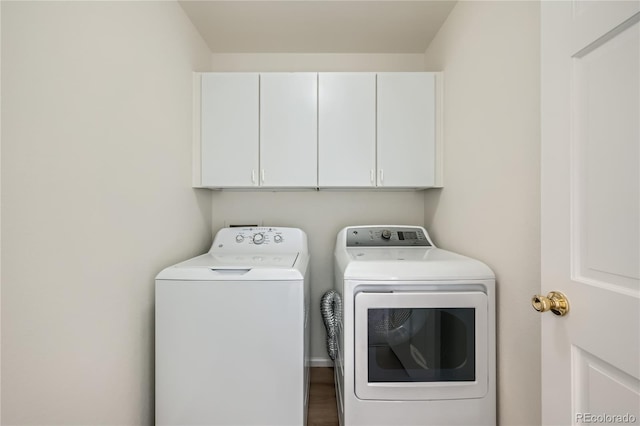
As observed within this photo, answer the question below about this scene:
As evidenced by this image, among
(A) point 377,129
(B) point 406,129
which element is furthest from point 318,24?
(B) point 406,129

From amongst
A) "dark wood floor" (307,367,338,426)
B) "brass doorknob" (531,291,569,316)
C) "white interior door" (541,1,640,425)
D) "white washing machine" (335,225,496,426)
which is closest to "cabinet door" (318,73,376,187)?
"white washing machine" (335,225,496,426)

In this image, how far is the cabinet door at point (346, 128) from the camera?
6.10 ft

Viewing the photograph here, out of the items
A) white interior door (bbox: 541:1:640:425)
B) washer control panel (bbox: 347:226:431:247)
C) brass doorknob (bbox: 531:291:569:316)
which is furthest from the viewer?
washer control panel (bbox: 347:226:431:247)

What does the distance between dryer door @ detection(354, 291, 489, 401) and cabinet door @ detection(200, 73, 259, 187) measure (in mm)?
1137

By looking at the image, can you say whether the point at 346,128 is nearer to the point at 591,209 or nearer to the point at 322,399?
the point at 591,209

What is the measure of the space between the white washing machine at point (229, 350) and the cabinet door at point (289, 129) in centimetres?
80

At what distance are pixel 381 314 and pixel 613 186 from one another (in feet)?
2.90

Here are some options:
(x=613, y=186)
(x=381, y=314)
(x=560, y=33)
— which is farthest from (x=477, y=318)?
(x=560, y=33)

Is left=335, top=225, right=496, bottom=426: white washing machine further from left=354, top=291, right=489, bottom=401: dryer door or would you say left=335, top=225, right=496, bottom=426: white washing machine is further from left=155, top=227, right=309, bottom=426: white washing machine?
left=155, top=227, right=309, bottom=426: white washing machine

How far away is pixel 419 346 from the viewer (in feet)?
4.15

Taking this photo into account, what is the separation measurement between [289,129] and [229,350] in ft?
4.30

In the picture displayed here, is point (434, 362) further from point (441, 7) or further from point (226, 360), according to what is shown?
point (441, 7)

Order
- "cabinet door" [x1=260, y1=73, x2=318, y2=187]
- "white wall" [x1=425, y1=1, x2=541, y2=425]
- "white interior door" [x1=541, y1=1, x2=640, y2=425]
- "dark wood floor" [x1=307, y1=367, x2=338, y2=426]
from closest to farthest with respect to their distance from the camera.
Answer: "white interior door" [x1=541, y1=1, x2=640, y2=425]
"white wall" [x1=425, y1=1, x2=541, y2=425]
"dark wood floor" [x1=307, y1=367, x2=338, y2=426]
"cabinet door" [x1=260, y1=73, x2=318, y2=187]

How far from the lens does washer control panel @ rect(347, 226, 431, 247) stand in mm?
1958
